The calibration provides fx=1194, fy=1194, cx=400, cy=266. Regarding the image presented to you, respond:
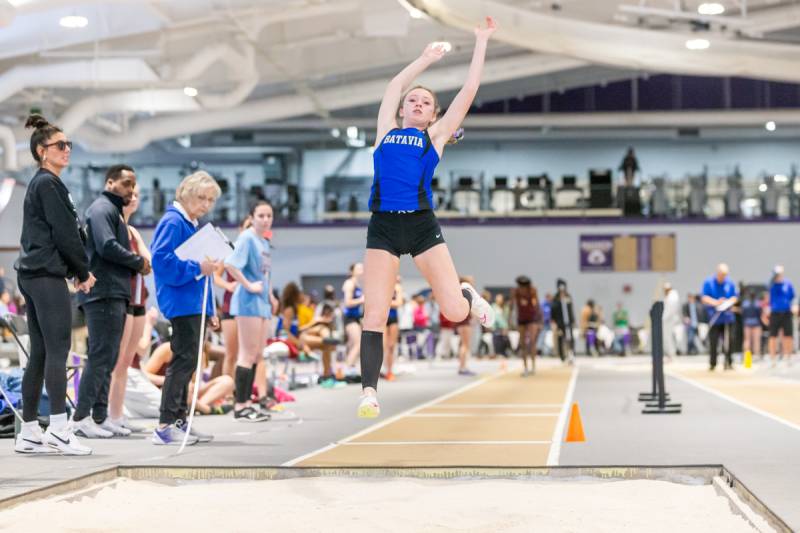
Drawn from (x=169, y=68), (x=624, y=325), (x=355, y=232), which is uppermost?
(x=169, y=68)

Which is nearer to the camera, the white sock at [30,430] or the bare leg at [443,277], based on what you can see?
the bare leg at [443,277]

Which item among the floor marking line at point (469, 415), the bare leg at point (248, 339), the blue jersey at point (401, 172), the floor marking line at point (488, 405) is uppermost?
the blue jersey at point (401, 172)

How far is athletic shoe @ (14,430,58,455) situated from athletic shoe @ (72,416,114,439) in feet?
3.62

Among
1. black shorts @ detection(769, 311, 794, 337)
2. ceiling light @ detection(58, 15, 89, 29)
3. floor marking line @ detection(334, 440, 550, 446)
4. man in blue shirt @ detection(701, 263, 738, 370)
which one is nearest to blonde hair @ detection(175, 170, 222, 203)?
floor marking line @ detection(334, 440, 550, 446)

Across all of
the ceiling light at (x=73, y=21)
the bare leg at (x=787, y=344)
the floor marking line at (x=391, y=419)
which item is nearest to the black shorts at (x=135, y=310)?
the floor marking line at (x=391, y=419)

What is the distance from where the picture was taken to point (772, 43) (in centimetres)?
2333

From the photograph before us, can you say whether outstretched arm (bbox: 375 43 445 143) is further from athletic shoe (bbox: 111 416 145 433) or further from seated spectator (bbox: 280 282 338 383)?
seated spectator (bbox: 280 282 338 383)

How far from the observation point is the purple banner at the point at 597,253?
33.8m

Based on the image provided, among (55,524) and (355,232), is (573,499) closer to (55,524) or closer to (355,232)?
(55,524)

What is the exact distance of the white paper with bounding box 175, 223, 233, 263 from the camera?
23.8 feet

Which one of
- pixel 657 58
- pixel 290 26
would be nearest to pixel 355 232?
pixel 290 26

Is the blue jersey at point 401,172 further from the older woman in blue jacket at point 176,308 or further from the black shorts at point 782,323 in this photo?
the black shorts at point 782,323

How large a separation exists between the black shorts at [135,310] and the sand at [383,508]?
7.94 feet

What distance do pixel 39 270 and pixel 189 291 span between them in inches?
44.4
